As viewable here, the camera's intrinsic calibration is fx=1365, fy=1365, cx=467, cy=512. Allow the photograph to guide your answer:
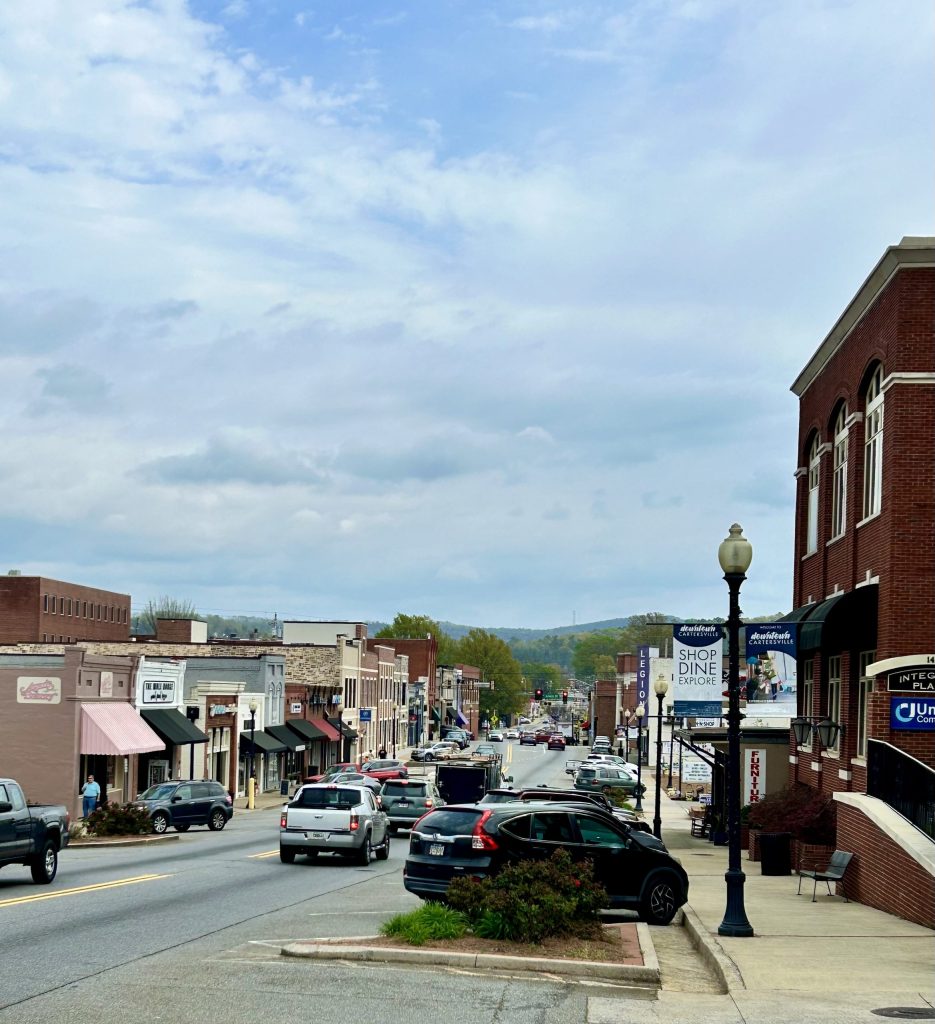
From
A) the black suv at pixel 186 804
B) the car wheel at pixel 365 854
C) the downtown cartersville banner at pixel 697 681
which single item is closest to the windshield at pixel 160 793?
the black suv at pixel 186 804

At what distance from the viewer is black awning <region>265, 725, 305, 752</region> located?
72.1 m

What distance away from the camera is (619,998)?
12.9 meters

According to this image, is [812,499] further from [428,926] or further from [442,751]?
[442,751]

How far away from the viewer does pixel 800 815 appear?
27.2m

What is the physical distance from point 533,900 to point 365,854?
1512 centimetres

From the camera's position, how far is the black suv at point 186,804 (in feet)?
136

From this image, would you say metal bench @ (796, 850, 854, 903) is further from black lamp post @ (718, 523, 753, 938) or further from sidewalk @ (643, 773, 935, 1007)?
black lamp post @ (718, 523, 753, 938)

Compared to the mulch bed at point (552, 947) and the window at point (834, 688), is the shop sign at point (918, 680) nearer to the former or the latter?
the window at point (834, 688)

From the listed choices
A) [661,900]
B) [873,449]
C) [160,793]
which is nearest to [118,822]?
[160,793]

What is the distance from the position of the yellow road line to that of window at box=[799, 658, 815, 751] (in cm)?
1523

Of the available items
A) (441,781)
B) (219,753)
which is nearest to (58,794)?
(441,781)

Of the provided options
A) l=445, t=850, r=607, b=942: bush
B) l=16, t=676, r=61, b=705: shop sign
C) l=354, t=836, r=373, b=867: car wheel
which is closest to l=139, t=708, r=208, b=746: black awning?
l=16, t=676, r=61, b=705: shop sign

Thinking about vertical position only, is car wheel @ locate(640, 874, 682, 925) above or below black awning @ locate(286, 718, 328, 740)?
above

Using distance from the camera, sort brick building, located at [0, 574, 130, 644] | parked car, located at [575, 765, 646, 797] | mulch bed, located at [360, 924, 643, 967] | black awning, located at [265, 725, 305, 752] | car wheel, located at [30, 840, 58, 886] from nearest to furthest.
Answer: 1. mulch bed, located at [360, 924, 643, 967]
2. car wheel, located at [30, 840, 58, 886]
3. parked car, located at [575, 765, 646, 797]
4. black awning, located at [265, 725, 305, 752]
5. brick building, located at [0, 574, 130, 644]
